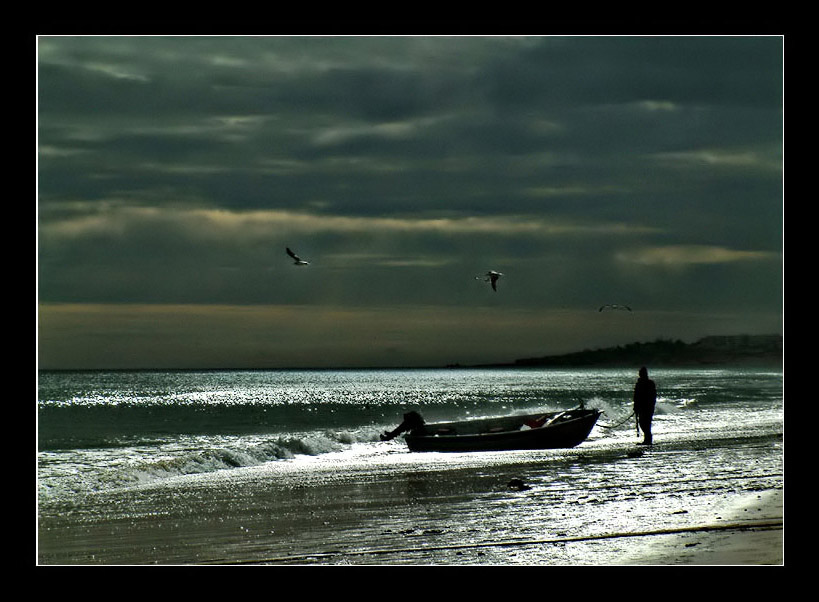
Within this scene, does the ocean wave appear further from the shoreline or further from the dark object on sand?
the shoreline

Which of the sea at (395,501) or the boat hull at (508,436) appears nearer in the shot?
the sea at (395,501)

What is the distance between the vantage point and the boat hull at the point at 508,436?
23.4 m

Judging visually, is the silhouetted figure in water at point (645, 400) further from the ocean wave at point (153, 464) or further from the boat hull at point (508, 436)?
the ocean wave at point (153, 464)

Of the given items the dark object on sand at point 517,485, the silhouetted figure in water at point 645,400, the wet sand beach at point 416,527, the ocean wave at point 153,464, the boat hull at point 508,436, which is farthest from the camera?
the boat hull at point 508,436

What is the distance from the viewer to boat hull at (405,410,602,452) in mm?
23359

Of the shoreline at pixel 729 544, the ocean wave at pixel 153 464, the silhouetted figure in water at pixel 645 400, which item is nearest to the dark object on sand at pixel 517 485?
the shoreline at pixel 729 544

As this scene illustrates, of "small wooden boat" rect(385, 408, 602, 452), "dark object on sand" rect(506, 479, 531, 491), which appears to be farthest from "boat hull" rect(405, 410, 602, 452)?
"dark object on sand" rect(506, 479, 531, 491)

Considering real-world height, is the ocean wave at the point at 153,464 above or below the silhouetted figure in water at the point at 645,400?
below

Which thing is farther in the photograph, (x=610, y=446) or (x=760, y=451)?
(x=610, y=446)
